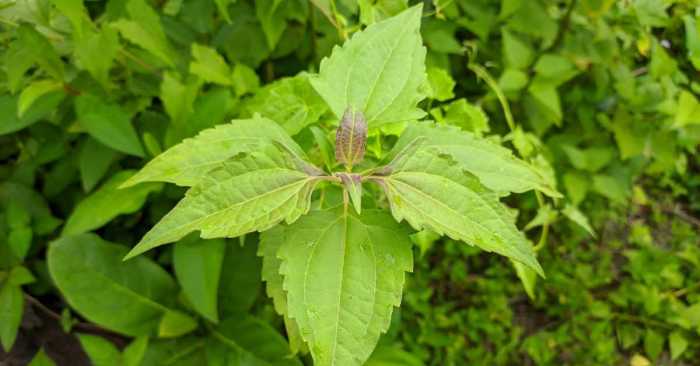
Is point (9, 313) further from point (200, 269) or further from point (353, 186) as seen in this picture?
point (353, 186)

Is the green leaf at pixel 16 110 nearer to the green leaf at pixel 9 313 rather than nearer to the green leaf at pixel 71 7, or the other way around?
the green leaf at pixel 71 7

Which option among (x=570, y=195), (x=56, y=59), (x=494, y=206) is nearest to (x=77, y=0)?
(x=56, y=59)

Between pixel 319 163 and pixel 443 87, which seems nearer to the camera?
pixel 319 163

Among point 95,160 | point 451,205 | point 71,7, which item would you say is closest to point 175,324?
point 95,160

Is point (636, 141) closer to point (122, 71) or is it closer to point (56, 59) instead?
point (122, 71)

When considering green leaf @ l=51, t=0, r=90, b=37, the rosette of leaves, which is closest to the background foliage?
green leaf @ l=51, t=0, r=90, b=37

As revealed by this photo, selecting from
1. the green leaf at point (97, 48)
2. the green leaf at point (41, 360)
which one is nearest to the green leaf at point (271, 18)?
the green leaf at point (97, 48)
